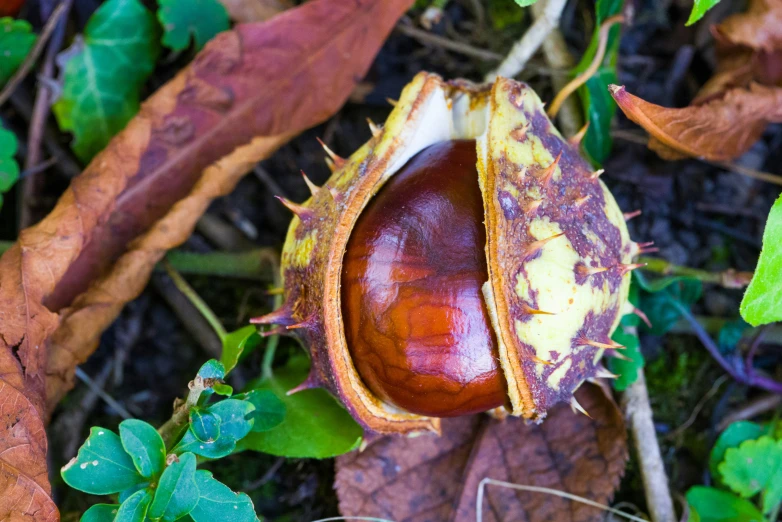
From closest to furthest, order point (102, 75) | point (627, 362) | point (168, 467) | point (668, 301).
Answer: point (168, 467), point (627, 362), point (668, 301), point (102, 75)

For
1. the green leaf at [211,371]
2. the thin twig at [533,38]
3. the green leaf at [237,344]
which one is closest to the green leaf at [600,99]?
the thin twig at [533,38]

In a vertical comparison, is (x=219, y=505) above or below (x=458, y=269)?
below

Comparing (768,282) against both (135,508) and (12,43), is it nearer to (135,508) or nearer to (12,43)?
(135,508)

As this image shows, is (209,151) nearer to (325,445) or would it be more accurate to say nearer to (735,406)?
(325,445)

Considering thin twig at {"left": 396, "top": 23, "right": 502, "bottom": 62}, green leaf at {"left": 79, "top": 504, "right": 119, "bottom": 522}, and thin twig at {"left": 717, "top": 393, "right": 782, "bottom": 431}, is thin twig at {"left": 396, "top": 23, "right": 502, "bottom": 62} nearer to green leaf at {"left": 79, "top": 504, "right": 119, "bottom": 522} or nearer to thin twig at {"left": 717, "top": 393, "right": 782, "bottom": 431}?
thin twig at {"left": 717, "top": 393, "right": 782, "bottom": 431}

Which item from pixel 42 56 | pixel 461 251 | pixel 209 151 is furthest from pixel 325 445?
pixel 42 56

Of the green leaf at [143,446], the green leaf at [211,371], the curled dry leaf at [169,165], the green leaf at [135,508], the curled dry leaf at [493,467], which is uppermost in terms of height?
the curled dry leaf at [169,165]

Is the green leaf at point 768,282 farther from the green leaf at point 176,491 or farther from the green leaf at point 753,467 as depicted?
the green leaf at point 176,491

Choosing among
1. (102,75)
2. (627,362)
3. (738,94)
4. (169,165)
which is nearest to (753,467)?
(627,362)
